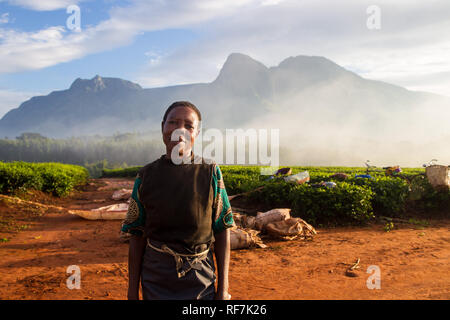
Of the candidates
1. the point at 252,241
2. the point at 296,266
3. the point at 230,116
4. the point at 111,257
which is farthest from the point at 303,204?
the point at 230,116

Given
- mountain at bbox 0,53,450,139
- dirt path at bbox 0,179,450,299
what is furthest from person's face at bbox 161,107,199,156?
mountain at bbox 0,53,450,139

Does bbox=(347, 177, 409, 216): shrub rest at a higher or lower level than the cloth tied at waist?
lower

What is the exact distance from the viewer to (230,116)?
14850 centimetres

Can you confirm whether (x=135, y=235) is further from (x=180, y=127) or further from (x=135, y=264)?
(x=180, y=127)

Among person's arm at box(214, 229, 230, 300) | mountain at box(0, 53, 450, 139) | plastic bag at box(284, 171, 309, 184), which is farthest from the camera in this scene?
mountain at box(0, 53, 450, 139)

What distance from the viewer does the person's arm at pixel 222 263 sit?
77.7 inches

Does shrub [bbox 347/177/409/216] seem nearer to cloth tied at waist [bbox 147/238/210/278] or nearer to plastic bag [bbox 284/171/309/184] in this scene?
plastic bag [bbox 284/171/309/184]

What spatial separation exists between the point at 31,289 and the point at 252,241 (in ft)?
11.5

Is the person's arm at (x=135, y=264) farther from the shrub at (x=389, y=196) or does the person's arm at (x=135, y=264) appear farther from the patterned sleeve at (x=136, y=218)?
the shrub at (x=389, y=196)

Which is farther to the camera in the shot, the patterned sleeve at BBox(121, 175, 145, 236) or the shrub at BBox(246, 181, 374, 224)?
the shrub at BBox(246, 181, 374, 224)

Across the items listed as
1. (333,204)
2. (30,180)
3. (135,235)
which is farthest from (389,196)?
(30,180)

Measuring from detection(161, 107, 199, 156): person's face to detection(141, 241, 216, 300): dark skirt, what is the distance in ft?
2.06

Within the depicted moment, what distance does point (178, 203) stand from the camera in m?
1.84

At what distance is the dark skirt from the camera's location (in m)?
1.88
